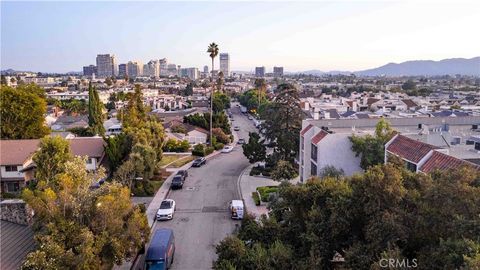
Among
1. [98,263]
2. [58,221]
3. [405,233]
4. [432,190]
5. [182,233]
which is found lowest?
[182,233]

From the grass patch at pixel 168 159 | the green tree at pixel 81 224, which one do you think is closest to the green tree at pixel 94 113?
the grass patch at pixel 168 159

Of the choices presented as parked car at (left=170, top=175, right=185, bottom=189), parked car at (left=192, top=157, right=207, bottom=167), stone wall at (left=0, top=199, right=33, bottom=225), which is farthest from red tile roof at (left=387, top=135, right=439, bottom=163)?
parked car at (left=192, top=157, right=207, bottom=167)

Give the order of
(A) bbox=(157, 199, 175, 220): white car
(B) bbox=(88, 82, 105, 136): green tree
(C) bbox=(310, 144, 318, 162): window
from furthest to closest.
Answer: (B) bbox=(88, 82, 105, 136): green tree, (C) bbox=(310, 144, 318, 162): window, (A) bbox=(157, 199, 175, 220): white car

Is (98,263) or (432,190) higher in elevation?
(432,190)

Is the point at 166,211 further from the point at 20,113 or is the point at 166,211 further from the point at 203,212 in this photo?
the point at 20,113

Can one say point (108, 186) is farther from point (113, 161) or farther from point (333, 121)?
point (333, 121)

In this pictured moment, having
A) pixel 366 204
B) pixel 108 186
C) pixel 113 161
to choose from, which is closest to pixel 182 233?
pixel 108 186

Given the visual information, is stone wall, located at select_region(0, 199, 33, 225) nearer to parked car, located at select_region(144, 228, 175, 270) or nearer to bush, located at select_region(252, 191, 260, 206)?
parked car, located at select_region(144, 228, 175, 270)

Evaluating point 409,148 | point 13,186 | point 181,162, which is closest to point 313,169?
point 409,148
